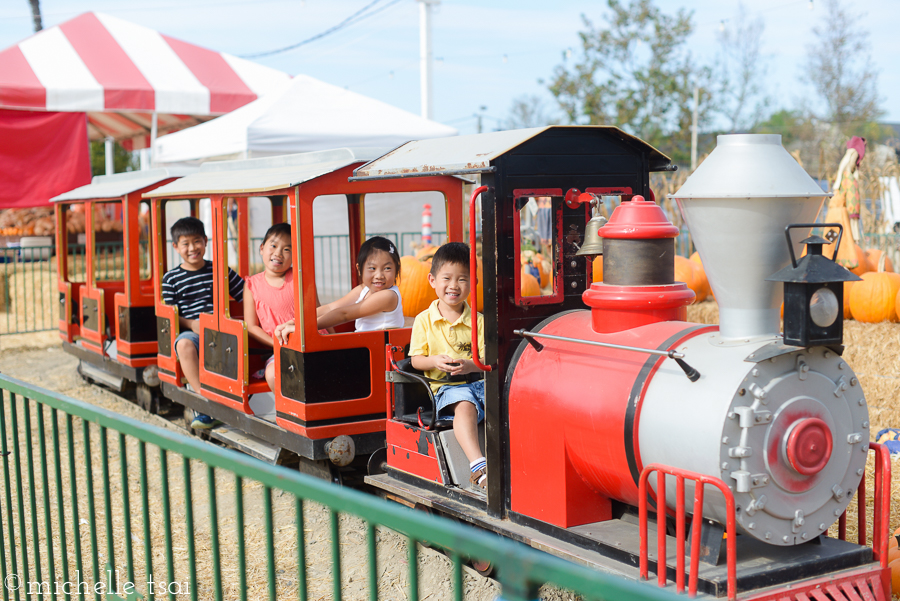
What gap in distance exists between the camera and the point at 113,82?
14.2 metres

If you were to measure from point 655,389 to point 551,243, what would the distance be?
1.04 m

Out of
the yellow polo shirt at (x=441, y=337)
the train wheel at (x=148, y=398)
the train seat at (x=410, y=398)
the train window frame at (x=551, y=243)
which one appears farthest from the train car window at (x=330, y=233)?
the train window frame at (x=551, y=243)

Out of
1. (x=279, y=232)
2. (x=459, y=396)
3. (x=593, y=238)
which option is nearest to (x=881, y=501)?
(x=593, y=238)

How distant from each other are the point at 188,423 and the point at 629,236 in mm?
5032

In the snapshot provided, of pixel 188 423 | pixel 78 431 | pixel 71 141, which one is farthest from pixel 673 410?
pixel 71 141

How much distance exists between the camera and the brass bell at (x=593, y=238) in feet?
12.6

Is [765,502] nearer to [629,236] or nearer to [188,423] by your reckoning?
[629,236]

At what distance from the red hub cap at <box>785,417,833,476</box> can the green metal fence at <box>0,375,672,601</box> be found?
4.04 ft

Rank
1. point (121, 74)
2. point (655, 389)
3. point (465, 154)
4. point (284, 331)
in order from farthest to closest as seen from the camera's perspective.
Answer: point (121, 74) < point (284, 331) < point (465, 154) < point (655, 389)

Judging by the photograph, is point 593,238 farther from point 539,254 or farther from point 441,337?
point 539,254

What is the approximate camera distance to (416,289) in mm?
9102

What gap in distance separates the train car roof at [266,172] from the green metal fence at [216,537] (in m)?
1.93

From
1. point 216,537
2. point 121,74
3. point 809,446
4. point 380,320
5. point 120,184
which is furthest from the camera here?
point 121,74

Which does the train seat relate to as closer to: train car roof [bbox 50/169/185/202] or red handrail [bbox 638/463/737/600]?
red handrail [bbox 638/463/737/600]
